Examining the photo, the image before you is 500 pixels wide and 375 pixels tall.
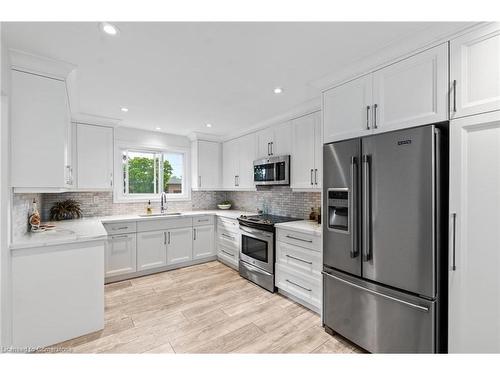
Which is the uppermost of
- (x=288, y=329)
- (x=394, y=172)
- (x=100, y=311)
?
(x=394, y=172)

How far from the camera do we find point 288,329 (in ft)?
7.09

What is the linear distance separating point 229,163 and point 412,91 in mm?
3315

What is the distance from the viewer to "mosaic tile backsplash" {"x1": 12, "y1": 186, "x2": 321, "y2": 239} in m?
3.26

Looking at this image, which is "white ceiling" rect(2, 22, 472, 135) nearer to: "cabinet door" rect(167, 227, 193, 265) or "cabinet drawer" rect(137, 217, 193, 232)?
"cabinet drawer" rect(137, 217, 193, 232)

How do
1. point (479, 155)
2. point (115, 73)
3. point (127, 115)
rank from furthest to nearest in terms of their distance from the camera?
1. point (127, 115)
2. point (115, 73)
3. point (479, 155)

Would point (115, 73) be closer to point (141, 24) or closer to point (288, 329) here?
point (141, 24)

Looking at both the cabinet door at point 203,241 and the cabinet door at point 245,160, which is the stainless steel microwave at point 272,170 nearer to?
the cabinet door at point 245,160

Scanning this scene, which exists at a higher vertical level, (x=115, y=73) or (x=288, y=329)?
(x=115, y=73)

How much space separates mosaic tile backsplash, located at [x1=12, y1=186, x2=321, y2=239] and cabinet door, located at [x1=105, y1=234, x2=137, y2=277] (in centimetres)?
77

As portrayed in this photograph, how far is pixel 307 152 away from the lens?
9.64ft

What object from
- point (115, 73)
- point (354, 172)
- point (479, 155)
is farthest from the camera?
point (115, 73)

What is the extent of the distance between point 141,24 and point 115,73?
817mm

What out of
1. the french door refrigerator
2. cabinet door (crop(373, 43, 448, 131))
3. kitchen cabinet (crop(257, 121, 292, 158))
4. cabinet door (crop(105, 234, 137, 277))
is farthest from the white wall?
kitchen cabinet (crop(257, 121, 292, 158))

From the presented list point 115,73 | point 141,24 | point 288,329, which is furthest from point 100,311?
point 141,24
